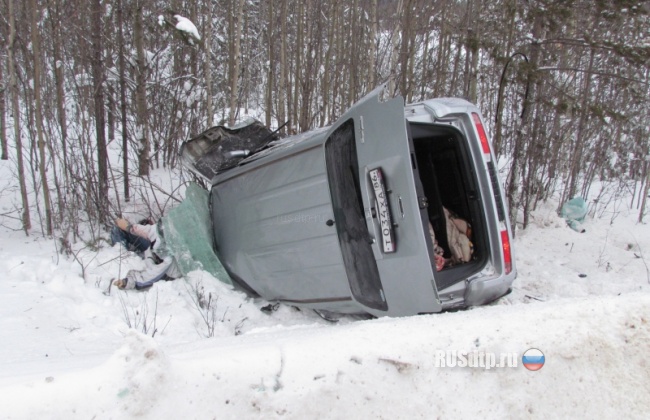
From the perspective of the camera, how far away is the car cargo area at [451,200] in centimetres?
353

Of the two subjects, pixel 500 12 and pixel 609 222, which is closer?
pixel 500 12

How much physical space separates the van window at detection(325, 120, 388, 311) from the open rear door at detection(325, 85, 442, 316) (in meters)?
0.04

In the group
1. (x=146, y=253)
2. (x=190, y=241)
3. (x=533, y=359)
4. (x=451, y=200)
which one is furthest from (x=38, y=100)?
(x=533, y=359)

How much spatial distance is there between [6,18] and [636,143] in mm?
11527

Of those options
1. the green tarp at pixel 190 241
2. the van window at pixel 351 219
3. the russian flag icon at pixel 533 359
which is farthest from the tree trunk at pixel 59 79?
the russian flag icon at pixel 533 359

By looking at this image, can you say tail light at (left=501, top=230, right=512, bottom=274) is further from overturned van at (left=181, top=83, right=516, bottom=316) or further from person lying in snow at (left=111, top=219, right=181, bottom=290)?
person lying in snow at (left=111, top=219, right=181, bottom=290)

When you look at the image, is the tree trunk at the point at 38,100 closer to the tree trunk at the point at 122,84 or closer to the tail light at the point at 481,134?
the tree trunk at the point at 122,84

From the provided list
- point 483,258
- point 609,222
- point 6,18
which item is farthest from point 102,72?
point 609,222

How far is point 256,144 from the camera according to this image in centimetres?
557

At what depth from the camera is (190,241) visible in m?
5.05

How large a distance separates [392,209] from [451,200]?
1245mm

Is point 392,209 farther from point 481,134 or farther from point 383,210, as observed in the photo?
point 481,134

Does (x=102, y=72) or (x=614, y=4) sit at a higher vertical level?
(x=614, y=4)

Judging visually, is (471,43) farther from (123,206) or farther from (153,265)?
(123,206)
